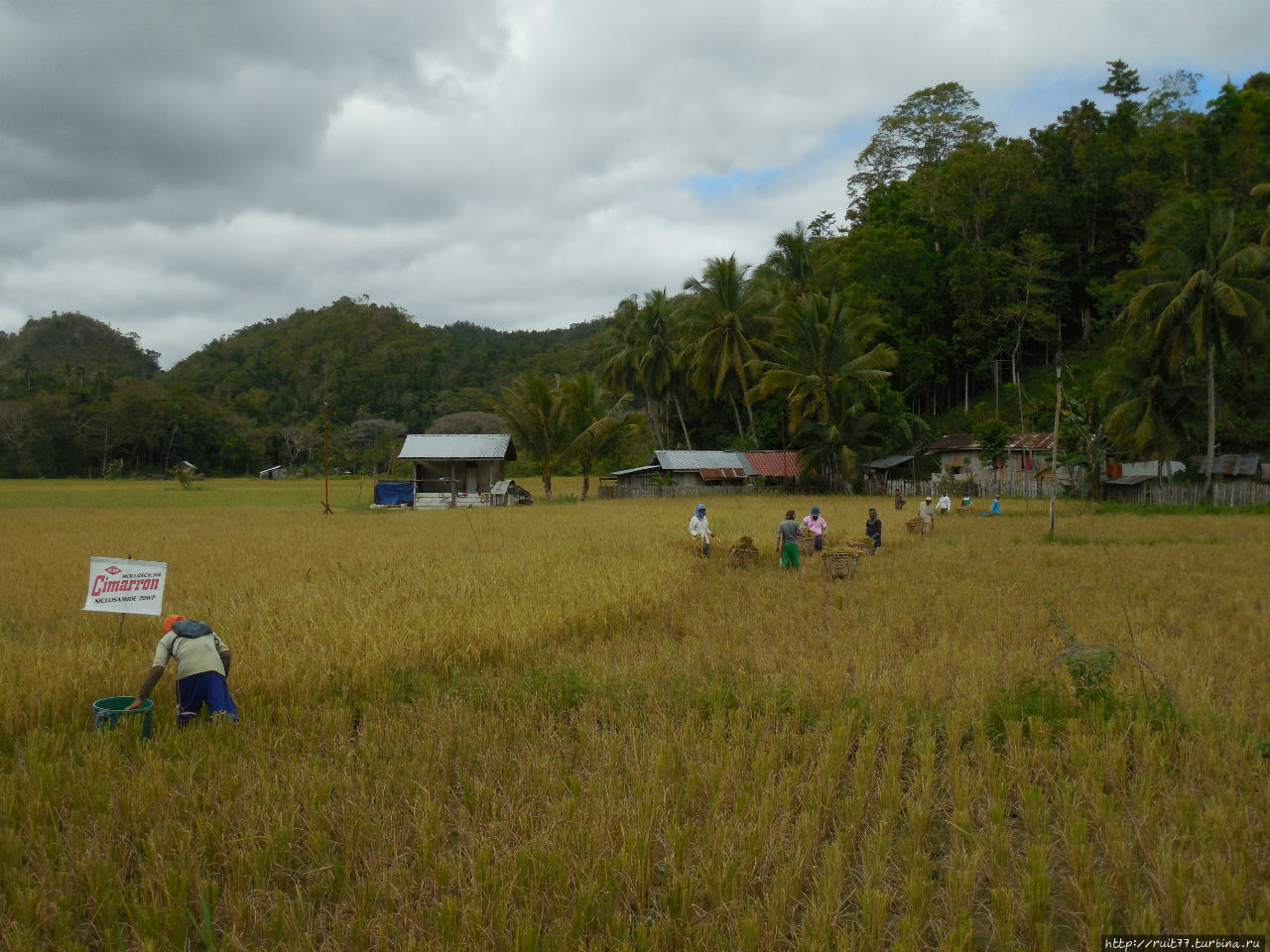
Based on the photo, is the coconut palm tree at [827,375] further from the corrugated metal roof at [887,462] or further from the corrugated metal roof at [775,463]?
the corrugated metal roof at [887,462]

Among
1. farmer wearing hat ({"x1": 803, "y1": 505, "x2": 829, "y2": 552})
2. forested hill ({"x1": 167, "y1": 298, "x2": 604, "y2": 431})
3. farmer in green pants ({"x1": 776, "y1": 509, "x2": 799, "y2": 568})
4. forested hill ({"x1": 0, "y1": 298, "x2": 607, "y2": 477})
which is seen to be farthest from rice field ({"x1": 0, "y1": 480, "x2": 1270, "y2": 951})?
forested hill ({"x1": 167, "y1": 298, "x2": 604, "y2": 431})

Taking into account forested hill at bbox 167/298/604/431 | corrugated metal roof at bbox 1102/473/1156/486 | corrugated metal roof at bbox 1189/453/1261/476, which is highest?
forested hill at bbox 167/298/604/431

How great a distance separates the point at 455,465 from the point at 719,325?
1436 centimetres

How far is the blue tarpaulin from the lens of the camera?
1148 inches

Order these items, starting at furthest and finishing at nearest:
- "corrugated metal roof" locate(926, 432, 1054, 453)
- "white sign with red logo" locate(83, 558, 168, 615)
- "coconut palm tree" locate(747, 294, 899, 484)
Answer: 1. "coconut palm tree" locate(747, 294, 899, 484)
2. "corrugated metal roof" locate(926, 432, 1054, 453)
3. "white sign with red logo" locate(83, 558, 168, 615)

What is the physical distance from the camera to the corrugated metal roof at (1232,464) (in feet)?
80.6

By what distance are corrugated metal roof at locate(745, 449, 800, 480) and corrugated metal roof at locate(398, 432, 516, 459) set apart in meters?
12.0

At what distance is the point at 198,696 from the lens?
4637mm

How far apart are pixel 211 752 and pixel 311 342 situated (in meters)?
73.4

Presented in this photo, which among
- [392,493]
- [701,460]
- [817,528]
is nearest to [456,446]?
[392,493]

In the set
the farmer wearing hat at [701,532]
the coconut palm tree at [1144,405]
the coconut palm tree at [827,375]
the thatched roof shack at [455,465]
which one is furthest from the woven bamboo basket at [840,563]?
the thatched roof shack at [455,465]

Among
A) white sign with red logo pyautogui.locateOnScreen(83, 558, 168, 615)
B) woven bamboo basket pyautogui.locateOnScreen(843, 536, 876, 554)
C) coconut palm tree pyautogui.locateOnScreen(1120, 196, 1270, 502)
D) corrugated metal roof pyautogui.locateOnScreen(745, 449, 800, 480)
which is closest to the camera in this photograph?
white sign with red logo pyautogui.locateOnScreen(83, 558, 168, 615)

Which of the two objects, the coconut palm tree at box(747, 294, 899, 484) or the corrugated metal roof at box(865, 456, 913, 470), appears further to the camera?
the corrugated metal roof at box(865, 456, 913, 470)

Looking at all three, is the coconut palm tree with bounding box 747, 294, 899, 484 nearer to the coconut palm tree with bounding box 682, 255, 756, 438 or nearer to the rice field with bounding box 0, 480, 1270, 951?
the coconut palm tree with bounding box 682, 255, 756, 438
